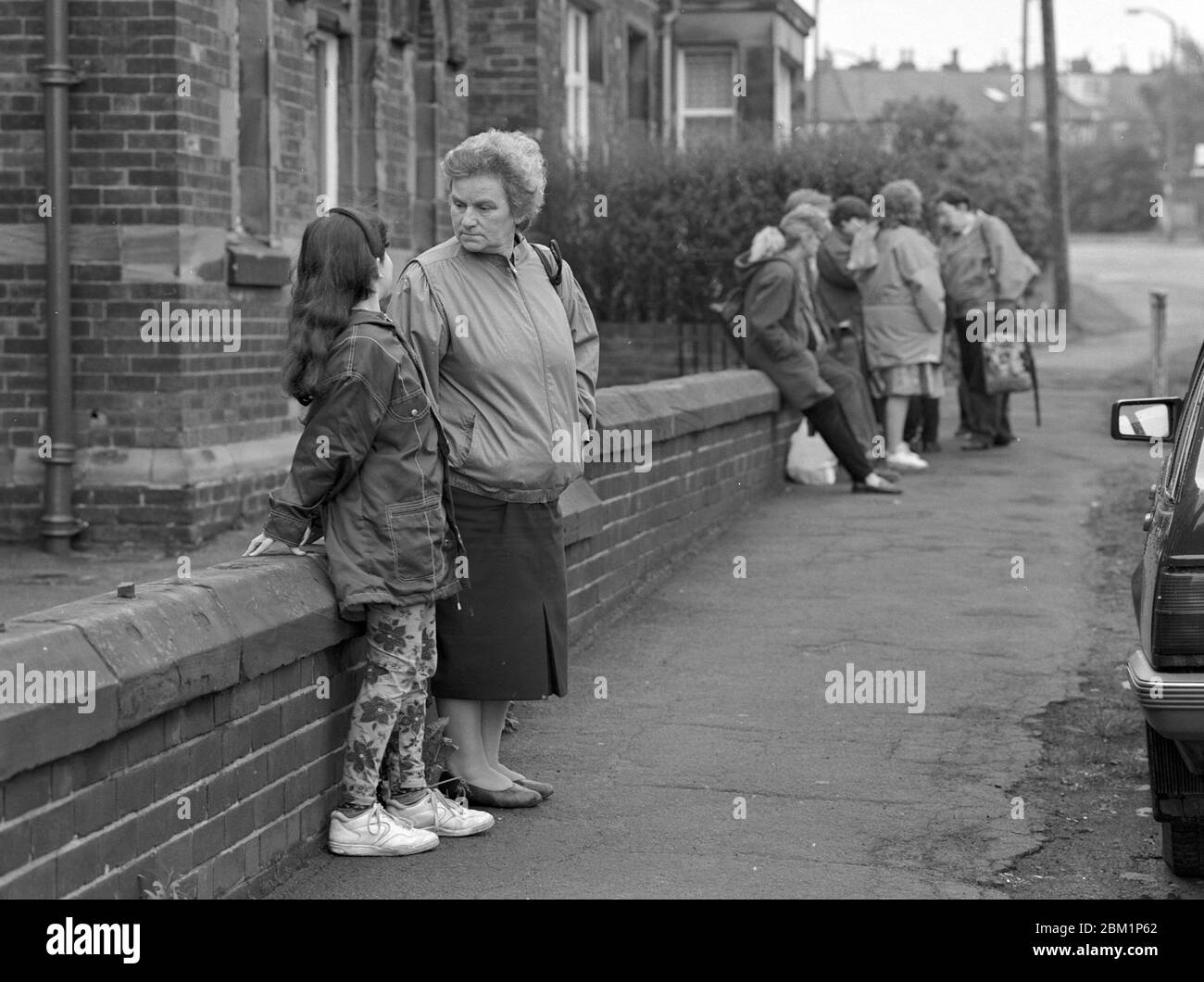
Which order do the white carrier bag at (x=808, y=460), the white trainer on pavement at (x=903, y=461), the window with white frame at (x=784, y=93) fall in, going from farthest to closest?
the window with white frame at (x=784, y=93), the white trainer on pavement at (x=903, y=461), the white carrier bag at (x=808, y=460)

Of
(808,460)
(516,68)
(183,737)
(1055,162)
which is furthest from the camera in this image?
(1055,162)

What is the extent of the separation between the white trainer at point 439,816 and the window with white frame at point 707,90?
20318 mm

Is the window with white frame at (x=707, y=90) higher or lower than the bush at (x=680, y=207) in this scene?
higher

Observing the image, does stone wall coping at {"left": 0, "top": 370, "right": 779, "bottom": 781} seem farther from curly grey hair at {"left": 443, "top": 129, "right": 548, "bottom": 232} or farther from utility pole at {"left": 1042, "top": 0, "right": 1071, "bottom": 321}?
utility pole at {"left": 1042, "top": 0, "right": 1071, "bottom": 321}

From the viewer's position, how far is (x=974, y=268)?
14.9 meters

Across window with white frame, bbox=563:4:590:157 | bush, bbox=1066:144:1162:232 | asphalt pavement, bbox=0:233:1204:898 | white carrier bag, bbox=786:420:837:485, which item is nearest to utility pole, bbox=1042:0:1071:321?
window with white frame, bbox=563:4:590:157

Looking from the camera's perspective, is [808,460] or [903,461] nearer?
[808,460]

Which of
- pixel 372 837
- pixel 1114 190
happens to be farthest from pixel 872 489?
pixel 1114 190

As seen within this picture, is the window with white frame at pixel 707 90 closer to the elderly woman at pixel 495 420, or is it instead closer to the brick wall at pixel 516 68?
the brick wall at pixel 516 68

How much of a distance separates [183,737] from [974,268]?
450 inches

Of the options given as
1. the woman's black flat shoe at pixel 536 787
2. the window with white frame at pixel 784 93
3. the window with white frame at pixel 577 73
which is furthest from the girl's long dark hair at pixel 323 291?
the window with white frame at pixel 784 93

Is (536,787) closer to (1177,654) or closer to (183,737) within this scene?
(183,737)

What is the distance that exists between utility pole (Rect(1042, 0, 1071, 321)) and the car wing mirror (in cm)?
2490

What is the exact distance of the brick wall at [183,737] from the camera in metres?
3.77
